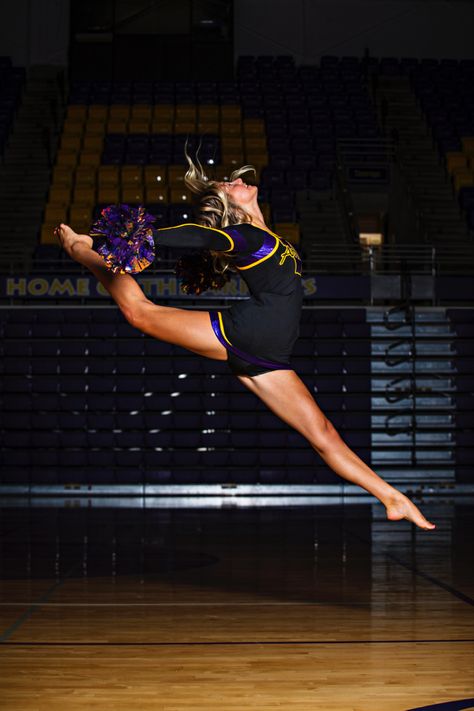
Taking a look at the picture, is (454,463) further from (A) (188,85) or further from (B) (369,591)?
(A) (188,85)

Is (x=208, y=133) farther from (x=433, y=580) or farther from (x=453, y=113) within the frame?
(x=433, y=580)

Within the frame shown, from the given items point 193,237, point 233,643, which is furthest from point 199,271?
point 233,643

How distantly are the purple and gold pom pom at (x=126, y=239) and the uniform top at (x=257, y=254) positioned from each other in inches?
3.3

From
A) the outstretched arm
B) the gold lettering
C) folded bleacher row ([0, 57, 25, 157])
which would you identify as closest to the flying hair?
the outstretched arm

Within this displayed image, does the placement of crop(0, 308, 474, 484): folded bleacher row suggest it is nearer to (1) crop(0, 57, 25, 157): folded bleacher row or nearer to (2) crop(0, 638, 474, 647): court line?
(1) crop(0, 57, 25, 157): folded bleacher row

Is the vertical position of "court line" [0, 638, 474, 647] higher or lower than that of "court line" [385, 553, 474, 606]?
higher

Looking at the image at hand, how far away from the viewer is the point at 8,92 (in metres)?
16.3

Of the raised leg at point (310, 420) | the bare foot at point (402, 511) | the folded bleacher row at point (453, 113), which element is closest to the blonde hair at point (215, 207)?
the raised leg at point (310, 420)

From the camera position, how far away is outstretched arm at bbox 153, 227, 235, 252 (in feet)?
10.1

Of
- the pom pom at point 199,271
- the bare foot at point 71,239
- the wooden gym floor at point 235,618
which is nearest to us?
the wooden gym floor at point 235,618

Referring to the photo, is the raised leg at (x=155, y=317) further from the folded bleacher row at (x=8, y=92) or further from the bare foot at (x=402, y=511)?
the folded bleacher row at (x=8, y=92)

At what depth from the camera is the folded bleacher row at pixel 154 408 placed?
34.1 feet

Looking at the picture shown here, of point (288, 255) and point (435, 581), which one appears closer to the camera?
point (288, 255)

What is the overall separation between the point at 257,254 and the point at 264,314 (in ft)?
0.78
